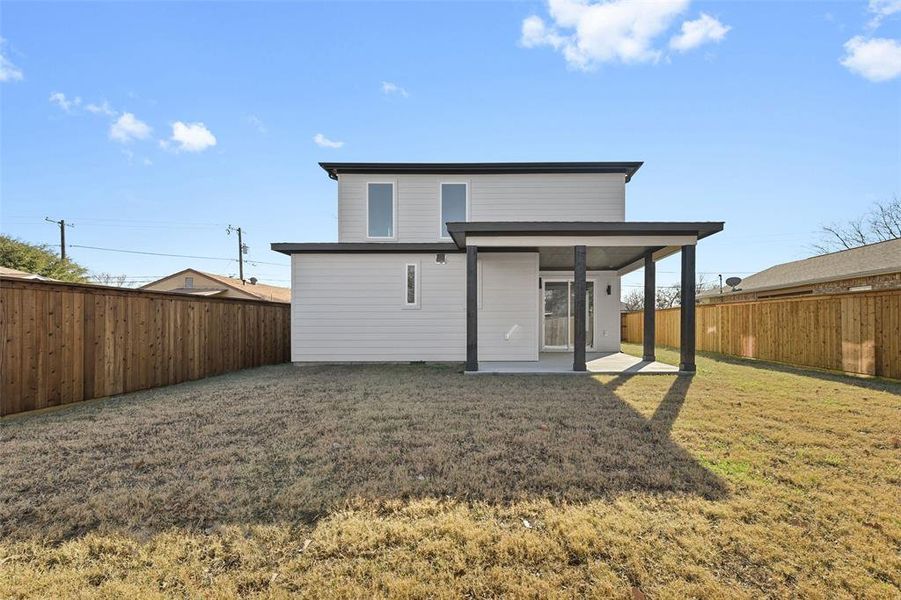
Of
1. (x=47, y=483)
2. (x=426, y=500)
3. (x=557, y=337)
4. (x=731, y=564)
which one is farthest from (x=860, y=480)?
(x=557, y=337)

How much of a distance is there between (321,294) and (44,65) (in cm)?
733

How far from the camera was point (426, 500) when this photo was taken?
2658 millimetres

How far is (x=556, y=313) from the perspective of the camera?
11.8 meters

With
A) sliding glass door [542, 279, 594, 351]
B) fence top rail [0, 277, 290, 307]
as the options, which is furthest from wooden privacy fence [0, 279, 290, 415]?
sliding glass door [542, 279, 594, 351]

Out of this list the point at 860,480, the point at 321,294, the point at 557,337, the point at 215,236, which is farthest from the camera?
the point at 215,236

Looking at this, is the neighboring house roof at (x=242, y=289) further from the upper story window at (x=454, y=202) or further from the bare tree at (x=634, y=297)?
the bare tree at (x=634, y=297)

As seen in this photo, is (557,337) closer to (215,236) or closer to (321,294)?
(321,294)

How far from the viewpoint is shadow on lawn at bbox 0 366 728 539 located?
2631mm

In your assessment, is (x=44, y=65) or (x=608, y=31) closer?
(x=608, y=31)

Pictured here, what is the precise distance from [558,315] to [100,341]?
10584 mm

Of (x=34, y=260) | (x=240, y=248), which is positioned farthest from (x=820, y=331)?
(x=34, y=260)

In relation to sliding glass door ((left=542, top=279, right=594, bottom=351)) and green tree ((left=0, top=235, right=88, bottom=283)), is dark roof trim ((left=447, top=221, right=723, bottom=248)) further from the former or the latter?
green tree ((left=0, top=235, right=88, bottom=283))

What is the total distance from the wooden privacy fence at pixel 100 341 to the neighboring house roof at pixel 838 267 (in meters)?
16.1

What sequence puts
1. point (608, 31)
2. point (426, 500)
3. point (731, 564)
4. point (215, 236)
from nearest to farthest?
1. point (731, 564)
2. point (426, 500)
3. point (608, 31)
4. point (215, 236)
